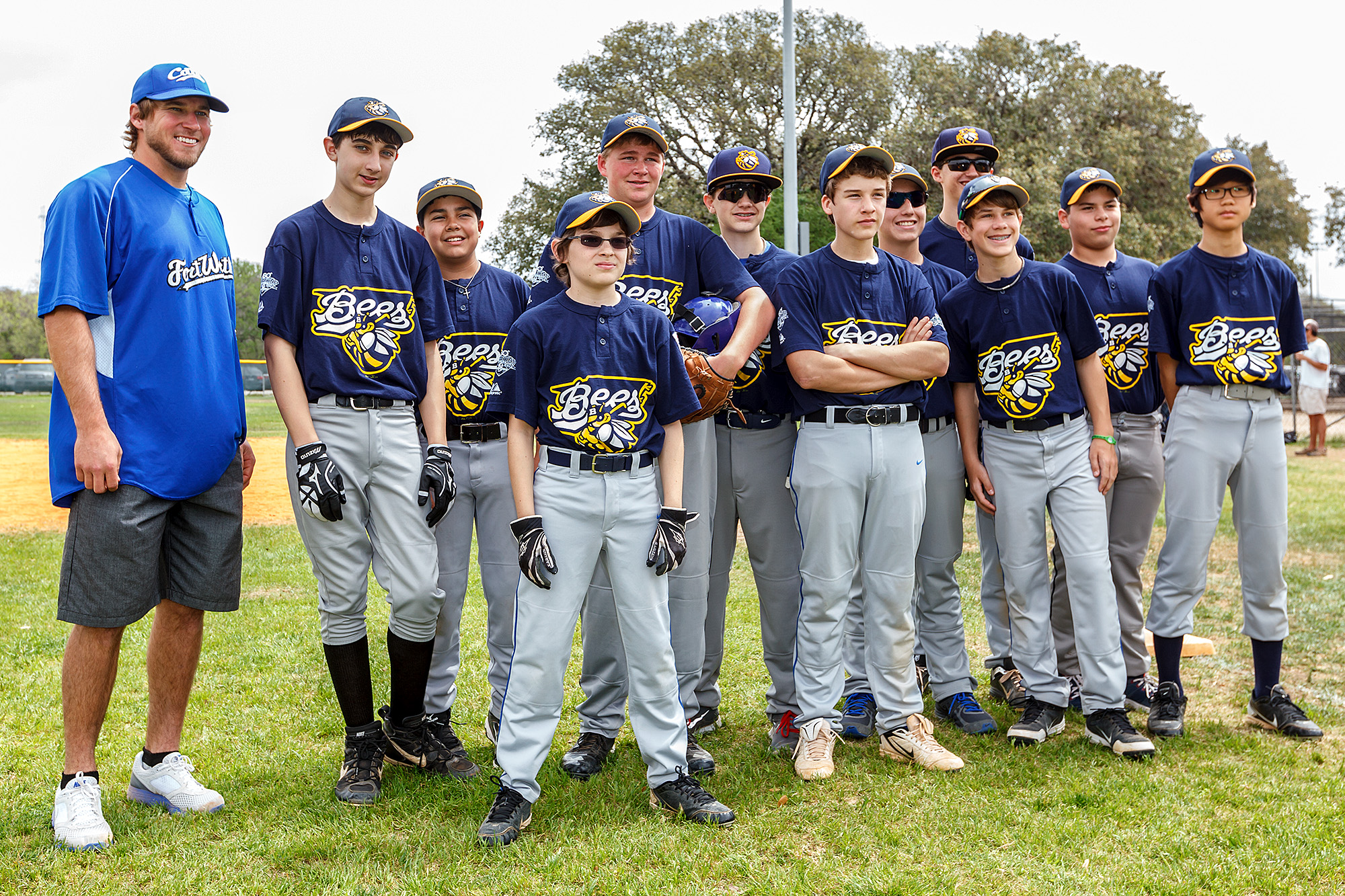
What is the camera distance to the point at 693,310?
4332mm

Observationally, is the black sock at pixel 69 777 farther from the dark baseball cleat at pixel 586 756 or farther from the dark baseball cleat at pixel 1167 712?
the dark baseball cleat at pixel 1167 712

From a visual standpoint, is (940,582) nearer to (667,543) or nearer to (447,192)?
(667,543)

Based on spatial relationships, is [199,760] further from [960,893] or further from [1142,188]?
[1142,188]

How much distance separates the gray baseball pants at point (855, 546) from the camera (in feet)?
13.9

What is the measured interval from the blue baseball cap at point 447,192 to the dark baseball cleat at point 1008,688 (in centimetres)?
354

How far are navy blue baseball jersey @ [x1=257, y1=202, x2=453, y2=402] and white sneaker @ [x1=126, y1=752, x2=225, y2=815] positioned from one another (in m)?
1.57

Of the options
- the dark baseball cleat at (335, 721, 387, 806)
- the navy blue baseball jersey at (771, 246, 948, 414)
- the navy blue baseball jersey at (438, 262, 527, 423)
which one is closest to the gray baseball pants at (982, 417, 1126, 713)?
the navy blue baseball jersey at (771, 246, 948, 414)

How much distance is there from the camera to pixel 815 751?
4168mm

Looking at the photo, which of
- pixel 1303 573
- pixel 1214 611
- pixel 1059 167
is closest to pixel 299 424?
pixel 1214 611

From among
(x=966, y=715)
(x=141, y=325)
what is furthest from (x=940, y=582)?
(x=141, y=325)

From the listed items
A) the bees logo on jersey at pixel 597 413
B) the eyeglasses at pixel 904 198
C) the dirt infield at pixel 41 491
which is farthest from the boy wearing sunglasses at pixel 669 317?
the dirt infield at pixel 41 491

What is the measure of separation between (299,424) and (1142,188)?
85.0 feet

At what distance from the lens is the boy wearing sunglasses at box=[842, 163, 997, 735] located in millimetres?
4750

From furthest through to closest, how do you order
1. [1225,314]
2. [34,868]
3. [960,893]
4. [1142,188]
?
[1142,188] → [1225,314] → [34,868] → [960,893]
